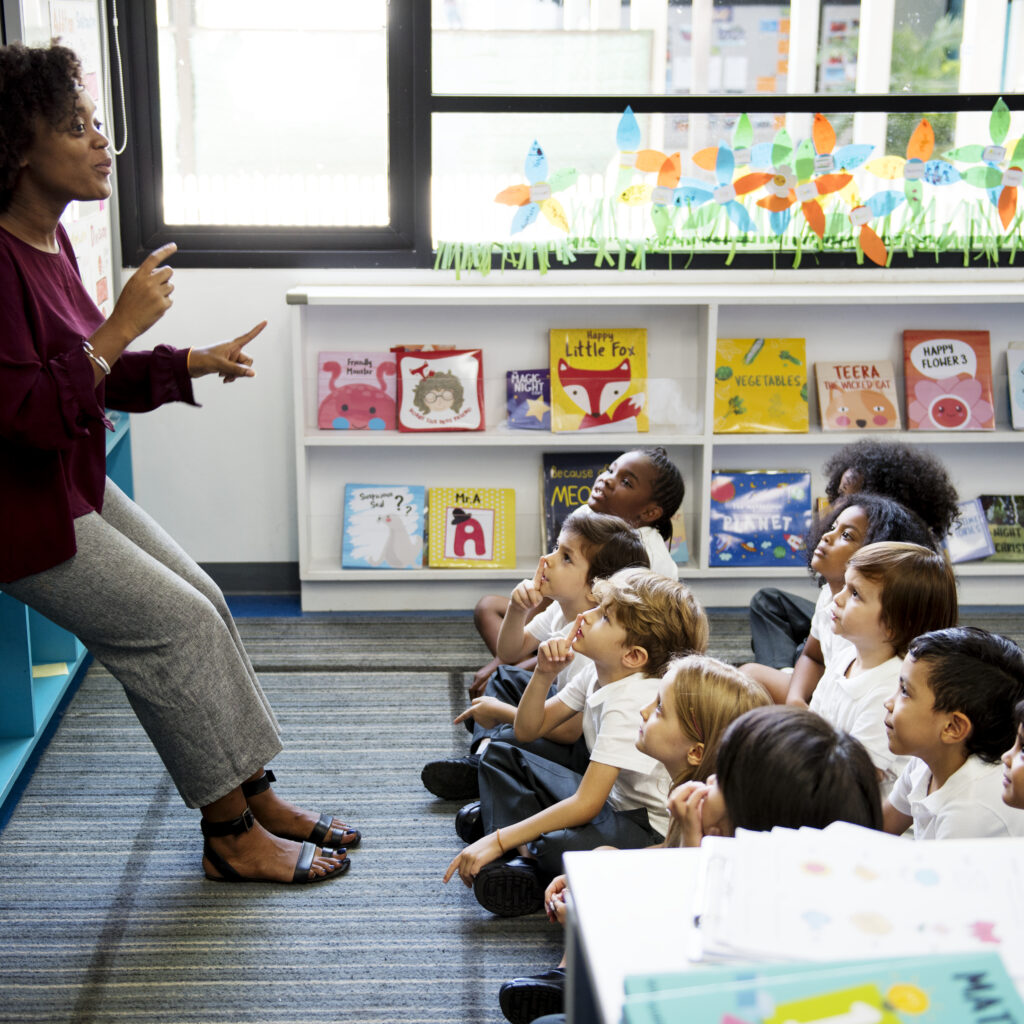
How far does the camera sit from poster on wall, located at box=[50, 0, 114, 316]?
9.52ft

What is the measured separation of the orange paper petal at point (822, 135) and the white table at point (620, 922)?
2.85 m

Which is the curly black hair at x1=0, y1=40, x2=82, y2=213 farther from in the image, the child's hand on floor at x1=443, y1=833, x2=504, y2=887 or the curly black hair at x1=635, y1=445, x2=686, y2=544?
the curly black hair at x1=635, y1=445, x2=686, y2=544

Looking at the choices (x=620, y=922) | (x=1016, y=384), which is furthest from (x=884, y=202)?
(x=620, y=922)

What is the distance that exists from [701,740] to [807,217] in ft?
7.64

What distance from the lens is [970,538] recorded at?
11.8ft

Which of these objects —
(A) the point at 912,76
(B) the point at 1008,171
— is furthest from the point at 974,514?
(A) the point at 912,76

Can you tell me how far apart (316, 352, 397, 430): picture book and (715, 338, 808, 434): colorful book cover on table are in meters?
0.98

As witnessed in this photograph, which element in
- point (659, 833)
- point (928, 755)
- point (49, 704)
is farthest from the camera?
point (49, 704)

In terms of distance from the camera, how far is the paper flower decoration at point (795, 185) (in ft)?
11.3

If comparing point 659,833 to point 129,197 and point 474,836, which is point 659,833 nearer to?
point 474,836

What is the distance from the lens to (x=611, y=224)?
350cm

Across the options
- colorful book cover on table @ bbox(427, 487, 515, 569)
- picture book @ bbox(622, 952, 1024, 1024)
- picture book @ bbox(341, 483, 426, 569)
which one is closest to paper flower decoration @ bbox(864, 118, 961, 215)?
colorful book cover on table @ bbox(427, 487, 515, 569)

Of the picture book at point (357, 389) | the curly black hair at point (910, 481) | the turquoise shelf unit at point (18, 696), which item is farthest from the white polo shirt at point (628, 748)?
the picture book at point (357, 389)

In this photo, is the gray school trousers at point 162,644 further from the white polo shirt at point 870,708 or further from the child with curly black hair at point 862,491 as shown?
the child with curly black hair at point 862,491
